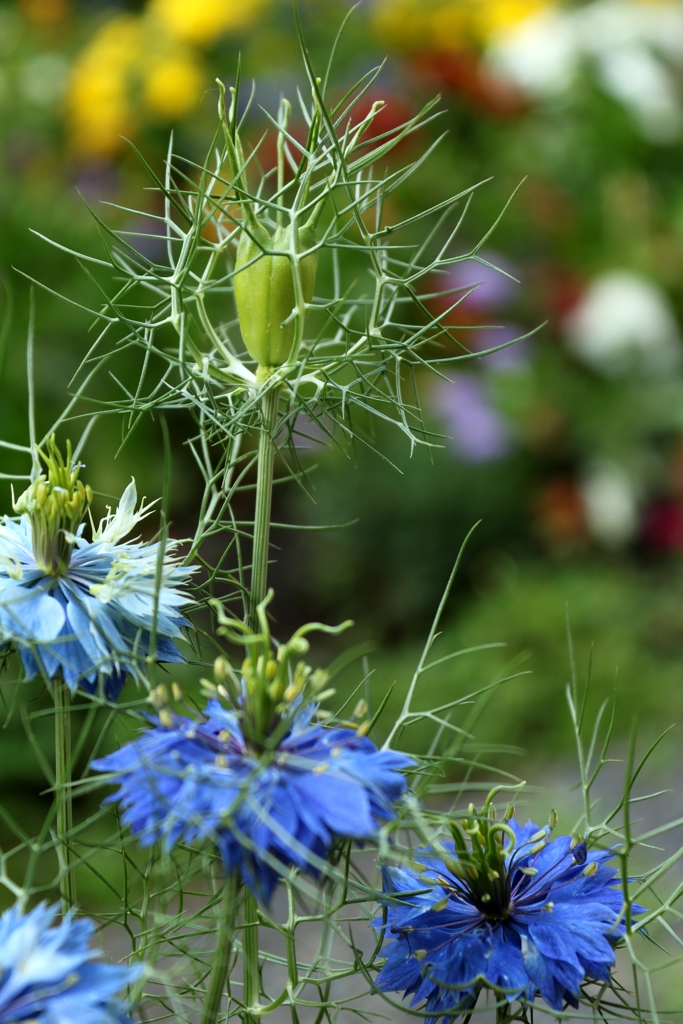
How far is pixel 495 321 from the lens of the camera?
7.73 ft

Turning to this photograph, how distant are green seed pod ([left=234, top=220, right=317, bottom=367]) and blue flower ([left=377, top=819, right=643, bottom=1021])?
0.19 meters

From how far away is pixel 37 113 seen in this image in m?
3.11

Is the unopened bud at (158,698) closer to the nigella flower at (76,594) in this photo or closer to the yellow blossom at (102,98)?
the nigella flower at (76,594)

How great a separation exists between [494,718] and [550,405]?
0.81m

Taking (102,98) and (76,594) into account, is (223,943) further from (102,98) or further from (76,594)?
(102,98)

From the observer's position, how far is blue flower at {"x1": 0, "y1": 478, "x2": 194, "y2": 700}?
0.34 meters

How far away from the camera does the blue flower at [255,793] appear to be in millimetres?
281

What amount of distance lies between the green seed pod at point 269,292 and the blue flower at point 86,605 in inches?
3.2

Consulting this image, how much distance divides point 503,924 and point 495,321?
6.84 ft

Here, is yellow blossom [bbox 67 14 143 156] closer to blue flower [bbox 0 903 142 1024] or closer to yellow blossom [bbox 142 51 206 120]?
yellow blossom [bbox 142 51 206 120]

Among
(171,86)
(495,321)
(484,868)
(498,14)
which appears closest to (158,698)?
→ (484,868)

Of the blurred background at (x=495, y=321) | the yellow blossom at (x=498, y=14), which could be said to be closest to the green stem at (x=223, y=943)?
the blurred background at (x=495, y=321)

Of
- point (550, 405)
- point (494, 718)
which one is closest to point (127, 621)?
point (494, 718)

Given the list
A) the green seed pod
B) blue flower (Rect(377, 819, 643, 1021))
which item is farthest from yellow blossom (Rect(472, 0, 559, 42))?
blue flower (Rect(377, 819, 643, 1021))
